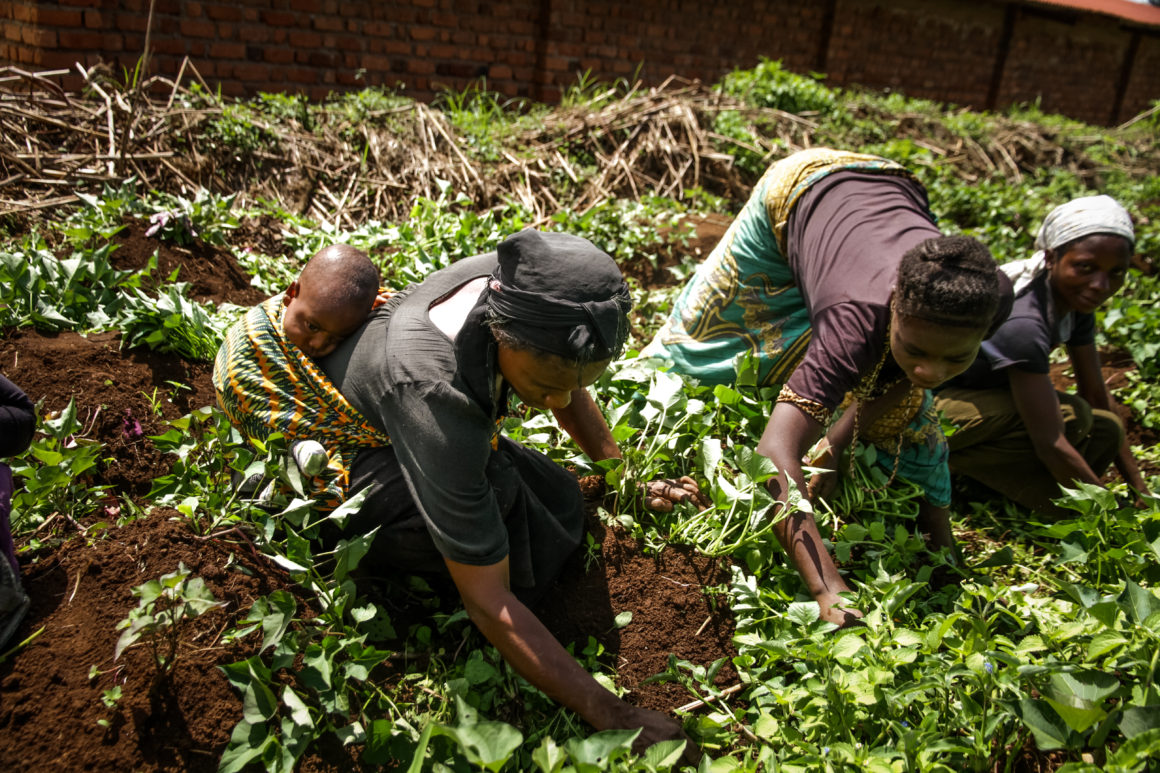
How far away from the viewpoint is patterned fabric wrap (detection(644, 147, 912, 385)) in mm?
2617

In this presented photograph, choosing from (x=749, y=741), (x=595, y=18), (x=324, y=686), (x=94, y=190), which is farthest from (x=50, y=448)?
(x=595, y=18)

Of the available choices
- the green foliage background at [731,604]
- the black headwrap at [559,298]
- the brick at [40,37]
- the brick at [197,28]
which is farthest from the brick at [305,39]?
the black headwrap at [559,298]

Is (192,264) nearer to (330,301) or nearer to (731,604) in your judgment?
(330,301)

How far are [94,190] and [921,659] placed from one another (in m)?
3.89

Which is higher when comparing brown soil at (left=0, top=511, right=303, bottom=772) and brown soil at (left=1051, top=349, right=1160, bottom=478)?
brown soil at (left=0, top=511, right=303, bottom=772)

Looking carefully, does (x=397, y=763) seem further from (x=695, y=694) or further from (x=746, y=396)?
(x=746, y=396)

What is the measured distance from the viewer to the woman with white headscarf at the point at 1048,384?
278cm

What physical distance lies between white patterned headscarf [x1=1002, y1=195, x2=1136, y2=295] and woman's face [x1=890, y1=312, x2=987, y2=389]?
3.65 feet

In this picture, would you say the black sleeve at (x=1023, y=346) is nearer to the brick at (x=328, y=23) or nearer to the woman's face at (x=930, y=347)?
the woman's face at (x=930, y=347)

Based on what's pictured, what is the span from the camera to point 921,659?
1.83m

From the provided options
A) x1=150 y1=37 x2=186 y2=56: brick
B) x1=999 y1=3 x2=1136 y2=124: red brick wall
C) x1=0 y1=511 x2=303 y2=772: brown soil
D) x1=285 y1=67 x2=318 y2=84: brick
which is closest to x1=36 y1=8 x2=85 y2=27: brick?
x1=150 y1=37 x2=186 y2=56: brick

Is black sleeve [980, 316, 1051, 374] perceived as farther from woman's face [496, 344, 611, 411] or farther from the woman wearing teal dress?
woman's face [496, 344, 611, 411]

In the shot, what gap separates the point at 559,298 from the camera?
1.45 m

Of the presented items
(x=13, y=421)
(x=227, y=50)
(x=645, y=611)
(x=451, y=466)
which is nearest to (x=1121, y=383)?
(x=645, y=611)
